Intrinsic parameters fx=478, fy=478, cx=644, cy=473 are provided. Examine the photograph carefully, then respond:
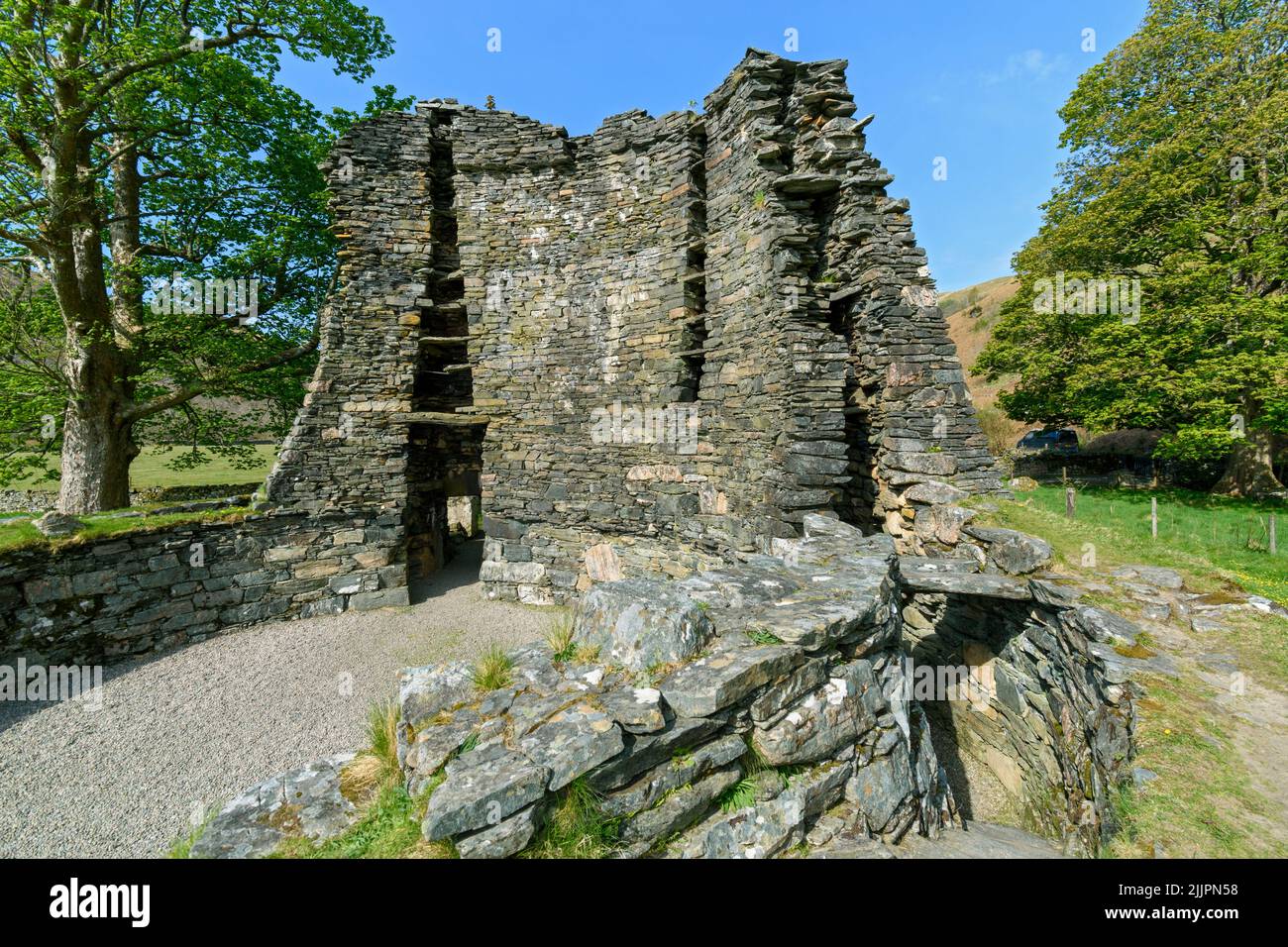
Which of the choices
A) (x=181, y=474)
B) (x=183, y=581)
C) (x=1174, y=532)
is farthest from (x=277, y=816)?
(x=181, y=474)

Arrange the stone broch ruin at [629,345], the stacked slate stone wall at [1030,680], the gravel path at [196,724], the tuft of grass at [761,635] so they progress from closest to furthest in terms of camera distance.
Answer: the tuft of grass at [761,635] → the stacked slate stone wall at [1030,680] → the gravel path at [196,724] → the stone broch ruin at [629,345]

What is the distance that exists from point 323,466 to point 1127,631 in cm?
1291

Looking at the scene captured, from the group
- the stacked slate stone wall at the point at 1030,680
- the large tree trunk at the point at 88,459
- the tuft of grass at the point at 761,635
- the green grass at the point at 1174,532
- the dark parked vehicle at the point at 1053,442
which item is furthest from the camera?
the dark parked vehicle at the point at 1053,442

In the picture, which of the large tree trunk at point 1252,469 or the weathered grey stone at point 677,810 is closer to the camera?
the weathered grey stone at point 677,810

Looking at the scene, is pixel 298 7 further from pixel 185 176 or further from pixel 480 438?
pixel 480 438

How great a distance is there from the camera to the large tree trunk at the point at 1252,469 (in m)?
12.8

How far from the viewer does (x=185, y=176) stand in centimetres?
1177

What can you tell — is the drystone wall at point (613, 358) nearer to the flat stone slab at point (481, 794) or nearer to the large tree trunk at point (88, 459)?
the large tree trunk at point (88, 459)

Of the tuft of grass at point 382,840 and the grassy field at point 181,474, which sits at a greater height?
the grassy field at point 181,474

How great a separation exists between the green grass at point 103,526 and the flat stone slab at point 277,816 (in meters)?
8.76
